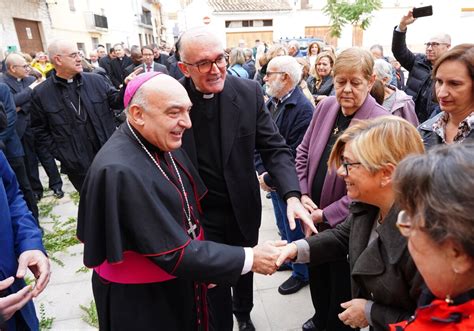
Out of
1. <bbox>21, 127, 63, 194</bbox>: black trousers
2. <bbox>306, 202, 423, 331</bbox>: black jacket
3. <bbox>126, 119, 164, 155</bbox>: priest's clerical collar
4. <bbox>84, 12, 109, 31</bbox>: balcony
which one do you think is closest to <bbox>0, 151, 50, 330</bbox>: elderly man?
<bbox>126, 119, 164, 155</bbox>: priest's clerical collar

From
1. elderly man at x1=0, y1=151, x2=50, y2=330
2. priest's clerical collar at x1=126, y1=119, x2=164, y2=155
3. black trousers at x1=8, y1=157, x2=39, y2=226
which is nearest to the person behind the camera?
priest's clerical collar at x1=126, y1=119, x2=164, y2=155

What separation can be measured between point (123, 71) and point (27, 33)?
647cm

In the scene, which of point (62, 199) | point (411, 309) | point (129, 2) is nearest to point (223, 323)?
point (411, 309)

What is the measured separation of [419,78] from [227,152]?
3.68m

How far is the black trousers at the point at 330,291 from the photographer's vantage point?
93.2 inches

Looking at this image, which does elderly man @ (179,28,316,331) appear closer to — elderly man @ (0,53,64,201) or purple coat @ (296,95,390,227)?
purple coat @ (296,95,390,227)

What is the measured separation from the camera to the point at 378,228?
4.93ft

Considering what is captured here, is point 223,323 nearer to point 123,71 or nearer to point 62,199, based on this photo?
point 62,199

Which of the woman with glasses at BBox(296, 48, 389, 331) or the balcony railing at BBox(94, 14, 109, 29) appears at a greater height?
the balcony railing at BBox(94, 14, 109, 29)

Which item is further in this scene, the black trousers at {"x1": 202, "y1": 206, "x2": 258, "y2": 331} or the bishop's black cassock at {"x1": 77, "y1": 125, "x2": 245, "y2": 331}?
the black trousers at {"x1": 202, "y1": 206, "x2": 258, "y2": 331}

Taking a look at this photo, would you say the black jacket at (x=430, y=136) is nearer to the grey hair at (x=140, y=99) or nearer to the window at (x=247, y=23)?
the grey hair at (x=140, y=99)

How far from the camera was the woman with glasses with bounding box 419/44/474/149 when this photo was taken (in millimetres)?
2037

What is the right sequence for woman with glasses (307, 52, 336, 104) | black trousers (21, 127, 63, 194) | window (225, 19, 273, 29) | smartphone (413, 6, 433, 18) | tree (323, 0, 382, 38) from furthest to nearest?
window (225, 19, 273, 29) < tree (323, 0, 382, 38) < black trousers (21, 127, 63, 194) < woman with glasses (307, 52, 336, 104) < smartphone (413, 6, 433, 18)

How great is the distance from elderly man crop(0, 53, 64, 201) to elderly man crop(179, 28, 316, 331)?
147 inches
